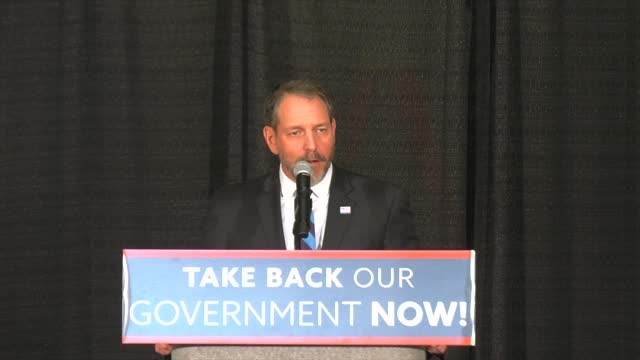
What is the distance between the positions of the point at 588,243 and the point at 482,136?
23.7 inches

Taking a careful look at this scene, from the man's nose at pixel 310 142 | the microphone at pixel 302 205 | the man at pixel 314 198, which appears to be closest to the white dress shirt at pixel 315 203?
the man at pixel 314 198

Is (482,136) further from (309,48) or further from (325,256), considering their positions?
(325,256)

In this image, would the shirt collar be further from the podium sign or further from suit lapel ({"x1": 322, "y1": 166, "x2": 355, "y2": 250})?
the podium sign

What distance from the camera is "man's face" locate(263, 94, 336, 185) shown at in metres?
2.93

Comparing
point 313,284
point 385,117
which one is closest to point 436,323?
point 313,284

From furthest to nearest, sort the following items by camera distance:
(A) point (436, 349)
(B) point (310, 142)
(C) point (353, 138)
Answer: (C) point (353, 138), (B) point (310, 142), (A) point (436, 349)

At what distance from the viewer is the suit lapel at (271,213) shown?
2.92 meters

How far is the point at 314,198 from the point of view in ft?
10.1

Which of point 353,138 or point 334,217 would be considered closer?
point 334,217

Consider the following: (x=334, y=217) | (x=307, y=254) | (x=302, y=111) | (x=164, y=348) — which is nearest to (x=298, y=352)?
(x=307, y=254)

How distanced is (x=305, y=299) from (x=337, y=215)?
3.49ft

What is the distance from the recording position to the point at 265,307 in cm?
195

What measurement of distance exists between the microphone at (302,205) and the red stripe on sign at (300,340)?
299mm

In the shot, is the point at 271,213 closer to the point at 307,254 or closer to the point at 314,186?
the point at 314,186
